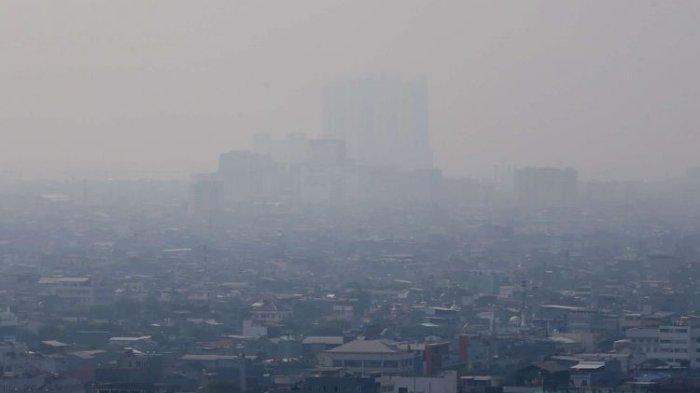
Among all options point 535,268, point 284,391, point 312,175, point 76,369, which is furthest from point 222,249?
point 312,175

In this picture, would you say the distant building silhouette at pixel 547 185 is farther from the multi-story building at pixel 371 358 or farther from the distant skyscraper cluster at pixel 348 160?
the multi-story building at pixel 371 358

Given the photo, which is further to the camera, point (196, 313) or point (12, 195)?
point (12, 195)

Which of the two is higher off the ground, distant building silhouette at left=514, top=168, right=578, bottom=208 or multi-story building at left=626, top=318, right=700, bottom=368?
distant building silhouette at left=514, top=168, right=578, bottom=208

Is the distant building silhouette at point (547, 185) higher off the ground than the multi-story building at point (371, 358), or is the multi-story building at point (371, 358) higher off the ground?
the distant building silhouette at point (547, 185)

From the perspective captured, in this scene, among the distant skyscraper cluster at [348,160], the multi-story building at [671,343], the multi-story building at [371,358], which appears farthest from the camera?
the distant skyscraper cluster at [348,160]

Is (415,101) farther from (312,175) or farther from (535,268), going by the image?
(535,268)

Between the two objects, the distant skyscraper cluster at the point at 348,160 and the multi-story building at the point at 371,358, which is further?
the distant skyscraper cluster at the point at 348,160

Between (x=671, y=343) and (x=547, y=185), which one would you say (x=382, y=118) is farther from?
(x=671, y=343)

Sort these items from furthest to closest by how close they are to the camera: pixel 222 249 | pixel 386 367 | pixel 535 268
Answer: pixel 222 249 → pixel 535 268 → pixel 386 367

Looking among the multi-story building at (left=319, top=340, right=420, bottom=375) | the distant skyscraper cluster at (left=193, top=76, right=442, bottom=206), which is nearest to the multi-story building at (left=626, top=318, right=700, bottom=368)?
the multi-story building at (left=319, top=340, right=420, bottom=375)

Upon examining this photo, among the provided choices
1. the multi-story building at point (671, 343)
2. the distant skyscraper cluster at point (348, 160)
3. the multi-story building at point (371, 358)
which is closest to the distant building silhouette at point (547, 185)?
the distant skyscraper cluster at point (348, 160)

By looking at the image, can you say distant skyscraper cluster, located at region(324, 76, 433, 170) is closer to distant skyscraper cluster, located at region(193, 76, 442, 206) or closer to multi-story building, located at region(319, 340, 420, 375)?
distant skyscraper cluster, located at region(193, 76, 442, 206)
